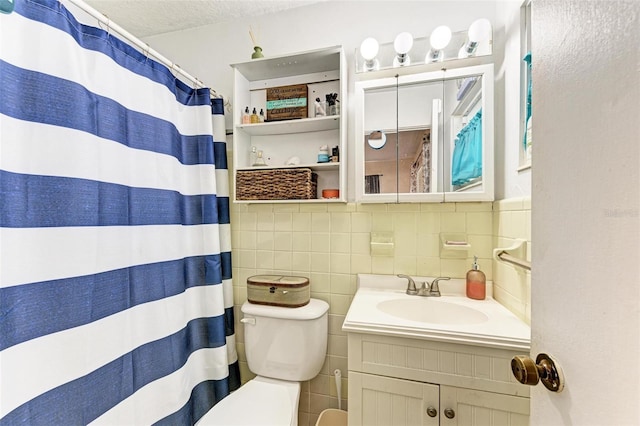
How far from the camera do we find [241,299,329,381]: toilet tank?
1256 millimetres

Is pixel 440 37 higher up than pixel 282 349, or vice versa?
pixel 440 37

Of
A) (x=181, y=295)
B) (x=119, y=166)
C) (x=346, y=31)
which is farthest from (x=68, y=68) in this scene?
(x=346, y=31)

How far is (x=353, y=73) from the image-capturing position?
1389 mm

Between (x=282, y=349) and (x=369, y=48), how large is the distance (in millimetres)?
1484

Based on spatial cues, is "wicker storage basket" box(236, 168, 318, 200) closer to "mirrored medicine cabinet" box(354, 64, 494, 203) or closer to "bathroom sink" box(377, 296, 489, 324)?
"mirrored medicine cabinet" box(354, 64, 494, 203)

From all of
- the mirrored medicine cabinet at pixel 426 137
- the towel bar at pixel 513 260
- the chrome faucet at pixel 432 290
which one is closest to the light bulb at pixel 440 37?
the mirrored medicine cabinet at pixel 426 137

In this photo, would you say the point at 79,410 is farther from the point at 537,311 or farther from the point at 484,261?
the point at 484,261

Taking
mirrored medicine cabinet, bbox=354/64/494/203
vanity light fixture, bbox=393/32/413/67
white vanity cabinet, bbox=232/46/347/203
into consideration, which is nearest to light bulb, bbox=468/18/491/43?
mirrored medicine cabinet, bbox=354/64/494/203

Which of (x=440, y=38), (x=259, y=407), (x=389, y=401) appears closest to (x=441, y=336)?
(x=389, y=401)

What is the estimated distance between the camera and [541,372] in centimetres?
45

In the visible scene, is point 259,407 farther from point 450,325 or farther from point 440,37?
point 440,37

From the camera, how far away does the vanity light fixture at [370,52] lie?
1.28 metres

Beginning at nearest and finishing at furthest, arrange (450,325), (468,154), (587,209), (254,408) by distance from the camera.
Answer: (587,209)
(450,325)
(254,408)
(468,154)

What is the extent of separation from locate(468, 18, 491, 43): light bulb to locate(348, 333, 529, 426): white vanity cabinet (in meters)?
1.24
